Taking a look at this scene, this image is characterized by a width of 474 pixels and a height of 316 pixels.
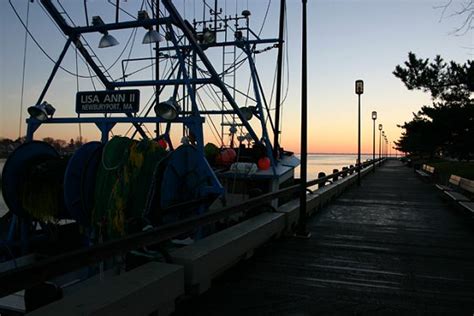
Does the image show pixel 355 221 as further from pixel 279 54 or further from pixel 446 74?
pixel 446 74

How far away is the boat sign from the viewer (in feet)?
30.4

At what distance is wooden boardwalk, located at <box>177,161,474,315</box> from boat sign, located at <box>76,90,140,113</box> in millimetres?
4416

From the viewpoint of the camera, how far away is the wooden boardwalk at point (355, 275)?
15.6 ft

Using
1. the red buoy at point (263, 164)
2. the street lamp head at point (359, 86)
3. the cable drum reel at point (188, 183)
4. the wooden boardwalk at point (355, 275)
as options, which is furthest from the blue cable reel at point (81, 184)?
the street lamp head at point (359, 86)

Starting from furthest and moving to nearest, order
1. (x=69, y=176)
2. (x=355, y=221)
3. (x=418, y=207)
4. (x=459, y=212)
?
(x=418, y=207) < (x=459, y=212) < (x=355, y=221) < (x=69, y=176)

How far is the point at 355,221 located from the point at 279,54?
25.6ft

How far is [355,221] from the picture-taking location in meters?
11.0

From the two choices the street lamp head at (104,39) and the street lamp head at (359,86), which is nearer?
the street lamp head at (104,39)

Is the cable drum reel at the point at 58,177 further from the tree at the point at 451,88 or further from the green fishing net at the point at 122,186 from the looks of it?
the tree at the point at 451,88

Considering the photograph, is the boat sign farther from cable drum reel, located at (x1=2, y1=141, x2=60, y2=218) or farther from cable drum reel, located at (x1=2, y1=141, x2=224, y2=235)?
cable drum reel, located at (x1=2, y1=141, x2=60, y2=218)

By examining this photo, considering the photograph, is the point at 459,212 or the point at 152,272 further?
the point at 459,212

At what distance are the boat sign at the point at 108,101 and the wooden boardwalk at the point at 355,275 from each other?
4.42m

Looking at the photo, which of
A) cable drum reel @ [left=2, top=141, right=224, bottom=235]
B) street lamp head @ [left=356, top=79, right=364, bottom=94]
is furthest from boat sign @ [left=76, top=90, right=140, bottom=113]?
street lamp head @ [left=356, top=79, right=364, bottom=94]

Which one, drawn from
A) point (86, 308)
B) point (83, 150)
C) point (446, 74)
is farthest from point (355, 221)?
point (446, 74)
